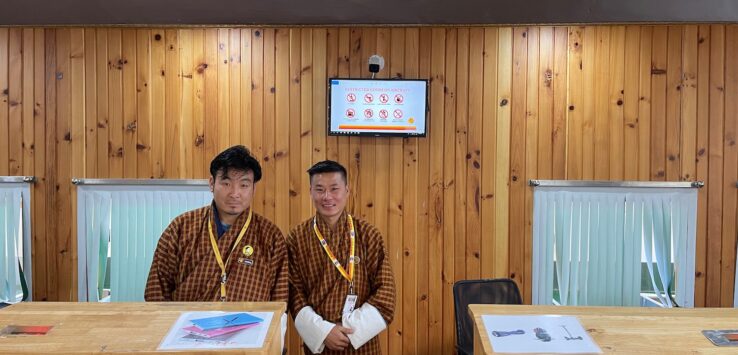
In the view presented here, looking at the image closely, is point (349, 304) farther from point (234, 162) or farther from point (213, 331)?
point (213, 331)

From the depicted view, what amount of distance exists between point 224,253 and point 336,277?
49 cm

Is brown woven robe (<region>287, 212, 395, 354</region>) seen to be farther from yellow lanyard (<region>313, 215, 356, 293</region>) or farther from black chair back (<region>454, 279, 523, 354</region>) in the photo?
black chair back (<region>454, 279, 523, 354</region>)

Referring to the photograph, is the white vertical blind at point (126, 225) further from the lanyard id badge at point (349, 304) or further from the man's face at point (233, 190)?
the lanyard id badge at point (349, 304)

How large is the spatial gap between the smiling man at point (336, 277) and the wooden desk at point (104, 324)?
677 millimetres

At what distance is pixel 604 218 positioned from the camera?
3.20 metres

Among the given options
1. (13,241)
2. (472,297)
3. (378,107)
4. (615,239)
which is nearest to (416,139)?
(378,107)

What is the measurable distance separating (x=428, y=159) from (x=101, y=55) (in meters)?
2.19

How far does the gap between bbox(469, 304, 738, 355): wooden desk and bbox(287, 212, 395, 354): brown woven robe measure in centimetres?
72

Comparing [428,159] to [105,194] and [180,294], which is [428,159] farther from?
[105,194]

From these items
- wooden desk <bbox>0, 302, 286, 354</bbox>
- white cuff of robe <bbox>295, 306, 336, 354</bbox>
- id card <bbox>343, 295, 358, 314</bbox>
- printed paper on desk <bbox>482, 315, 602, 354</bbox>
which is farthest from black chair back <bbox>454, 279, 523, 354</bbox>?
wooden desk <bbox>0, 302, 286, 354</bbox>

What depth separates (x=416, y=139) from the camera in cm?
323

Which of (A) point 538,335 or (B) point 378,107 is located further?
(B) point 378,107

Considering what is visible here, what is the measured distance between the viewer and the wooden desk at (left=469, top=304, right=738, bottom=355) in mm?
1217

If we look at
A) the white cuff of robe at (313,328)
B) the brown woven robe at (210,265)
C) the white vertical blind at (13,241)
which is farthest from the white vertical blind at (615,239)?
the white vertical blind at (13,241)
